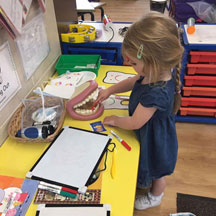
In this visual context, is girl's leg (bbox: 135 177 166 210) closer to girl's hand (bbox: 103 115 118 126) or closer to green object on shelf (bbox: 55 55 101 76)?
girl's hand (bbox: 103 115 118 126)

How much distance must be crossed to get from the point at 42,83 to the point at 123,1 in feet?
15.0

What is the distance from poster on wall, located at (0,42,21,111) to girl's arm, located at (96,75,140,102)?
383mm

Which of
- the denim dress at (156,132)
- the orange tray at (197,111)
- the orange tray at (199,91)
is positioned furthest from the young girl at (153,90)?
the orange tray at (197,111)

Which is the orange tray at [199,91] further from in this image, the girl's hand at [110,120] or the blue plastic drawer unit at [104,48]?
the girl's hand at [110,120]

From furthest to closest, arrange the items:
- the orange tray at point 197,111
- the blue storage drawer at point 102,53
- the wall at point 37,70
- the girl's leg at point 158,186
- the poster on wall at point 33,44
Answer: the orange tray at point 197,111 → the blue storage drawer at point 102,53 → the girl's leg at point 158,186 → the poster on wall at point 33,44 → the wall at point 37,70

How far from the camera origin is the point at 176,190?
146 cm

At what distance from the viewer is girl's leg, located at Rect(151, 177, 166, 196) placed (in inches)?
48.0

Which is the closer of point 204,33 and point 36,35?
point 36,35

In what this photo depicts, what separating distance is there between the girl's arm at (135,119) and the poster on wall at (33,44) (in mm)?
465

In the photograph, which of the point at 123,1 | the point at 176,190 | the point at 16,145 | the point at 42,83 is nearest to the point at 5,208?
the point at 16,145

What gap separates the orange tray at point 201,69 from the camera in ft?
5.33

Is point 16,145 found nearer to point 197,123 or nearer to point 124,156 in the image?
point 124,156

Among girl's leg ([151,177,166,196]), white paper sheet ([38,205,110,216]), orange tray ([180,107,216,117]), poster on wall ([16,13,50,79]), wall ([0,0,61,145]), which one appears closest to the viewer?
white paper sheet ([38,205,110,216])

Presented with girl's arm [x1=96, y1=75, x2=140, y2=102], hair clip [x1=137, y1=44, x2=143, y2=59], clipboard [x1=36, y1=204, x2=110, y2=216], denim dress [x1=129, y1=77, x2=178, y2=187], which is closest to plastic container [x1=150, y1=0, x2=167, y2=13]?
girl's arm [x1=96, y1=75, x2=140, y2=102]
